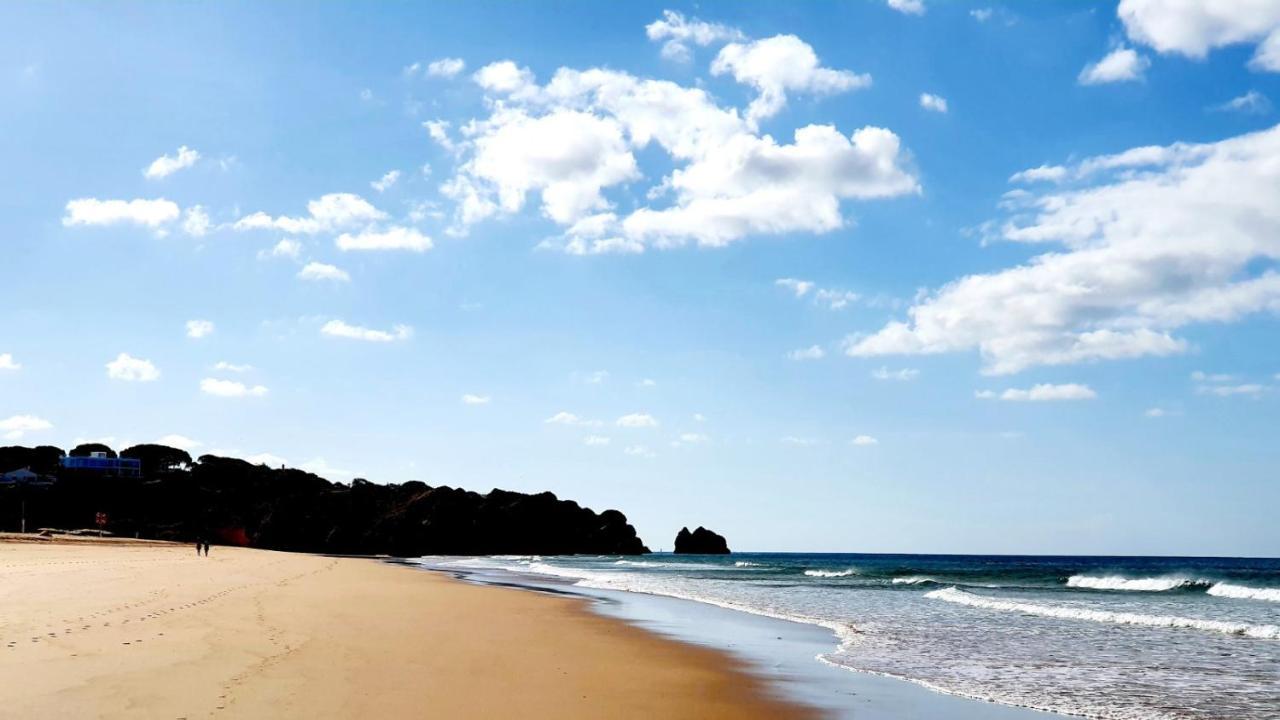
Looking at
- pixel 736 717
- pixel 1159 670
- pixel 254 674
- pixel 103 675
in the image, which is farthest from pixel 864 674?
pixel 103 675

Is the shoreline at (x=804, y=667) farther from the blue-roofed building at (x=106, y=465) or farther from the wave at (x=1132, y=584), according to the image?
the blue-roofed building at (x=106, y=465)

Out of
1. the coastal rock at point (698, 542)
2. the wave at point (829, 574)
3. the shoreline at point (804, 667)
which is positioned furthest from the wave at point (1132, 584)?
the coastal rock at point (698, 542)

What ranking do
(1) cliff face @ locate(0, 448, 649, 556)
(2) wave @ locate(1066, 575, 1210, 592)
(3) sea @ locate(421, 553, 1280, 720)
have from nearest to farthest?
(3) sea @ locate(421, 553, 1280, 720), (2) wave @ locate(1066, 575, 1210, 592), (1) cliff face @ locate(0, 448, 649, 556)

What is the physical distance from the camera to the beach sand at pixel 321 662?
31.8ft

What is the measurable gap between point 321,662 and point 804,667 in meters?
8.28

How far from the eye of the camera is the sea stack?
195000 millimetres

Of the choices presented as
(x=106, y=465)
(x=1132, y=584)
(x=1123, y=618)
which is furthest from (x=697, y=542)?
(x=1123, y=618)

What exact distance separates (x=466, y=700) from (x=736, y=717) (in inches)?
133

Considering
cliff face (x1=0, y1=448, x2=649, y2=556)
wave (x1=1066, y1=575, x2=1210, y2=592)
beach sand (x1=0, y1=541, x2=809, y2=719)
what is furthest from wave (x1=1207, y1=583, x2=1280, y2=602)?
cliff face (x1=0, y1=448, x2=649, y2=556)

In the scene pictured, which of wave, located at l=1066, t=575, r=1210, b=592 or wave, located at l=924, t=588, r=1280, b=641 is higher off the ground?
wave, located at l=924, t=588, r=1280, b=641

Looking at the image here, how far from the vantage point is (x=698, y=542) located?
640ft

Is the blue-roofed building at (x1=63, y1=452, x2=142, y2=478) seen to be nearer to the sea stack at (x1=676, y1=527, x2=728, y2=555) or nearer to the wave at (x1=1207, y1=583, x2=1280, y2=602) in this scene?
the sea stack at (x1=676, y1=527, x2=728, y2=555)

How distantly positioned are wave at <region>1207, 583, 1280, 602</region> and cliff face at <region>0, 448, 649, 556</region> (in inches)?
4029

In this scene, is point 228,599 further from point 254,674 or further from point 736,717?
point 736,717
